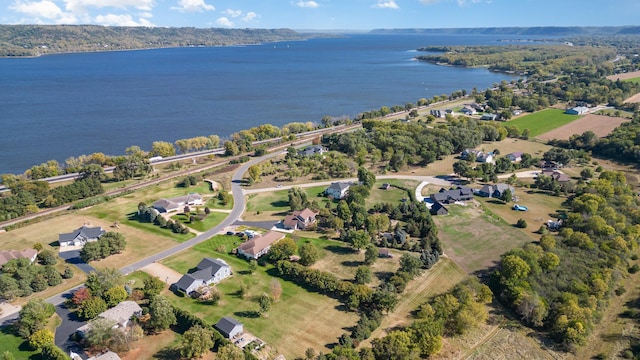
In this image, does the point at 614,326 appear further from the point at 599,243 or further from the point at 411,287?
the point at 411,287

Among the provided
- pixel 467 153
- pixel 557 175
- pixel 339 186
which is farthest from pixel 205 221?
pixel 557 175

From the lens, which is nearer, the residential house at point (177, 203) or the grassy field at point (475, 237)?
the grassy field at point (475, 237)

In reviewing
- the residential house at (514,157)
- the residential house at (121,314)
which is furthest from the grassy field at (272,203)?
the residential house at (514,157)

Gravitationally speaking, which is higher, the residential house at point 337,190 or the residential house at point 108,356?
the residential house at point 337,190

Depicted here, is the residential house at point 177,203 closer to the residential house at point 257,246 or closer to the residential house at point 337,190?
the residential house at point 257,246

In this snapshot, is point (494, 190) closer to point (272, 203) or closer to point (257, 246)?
point (272, 203)

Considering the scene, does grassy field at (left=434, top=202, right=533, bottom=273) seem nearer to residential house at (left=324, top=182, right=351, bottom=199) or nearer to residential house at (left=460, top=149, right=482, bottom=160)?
residential house at (left=324, top=182, right=351, bottom=199)

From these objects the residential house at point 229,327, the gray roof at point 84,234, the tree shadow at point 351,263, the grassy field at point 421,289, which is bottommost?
the grassy field at point 421,289

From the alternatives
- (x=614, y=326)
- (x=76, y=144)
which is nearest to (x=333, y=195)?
(x=614, y=326)
